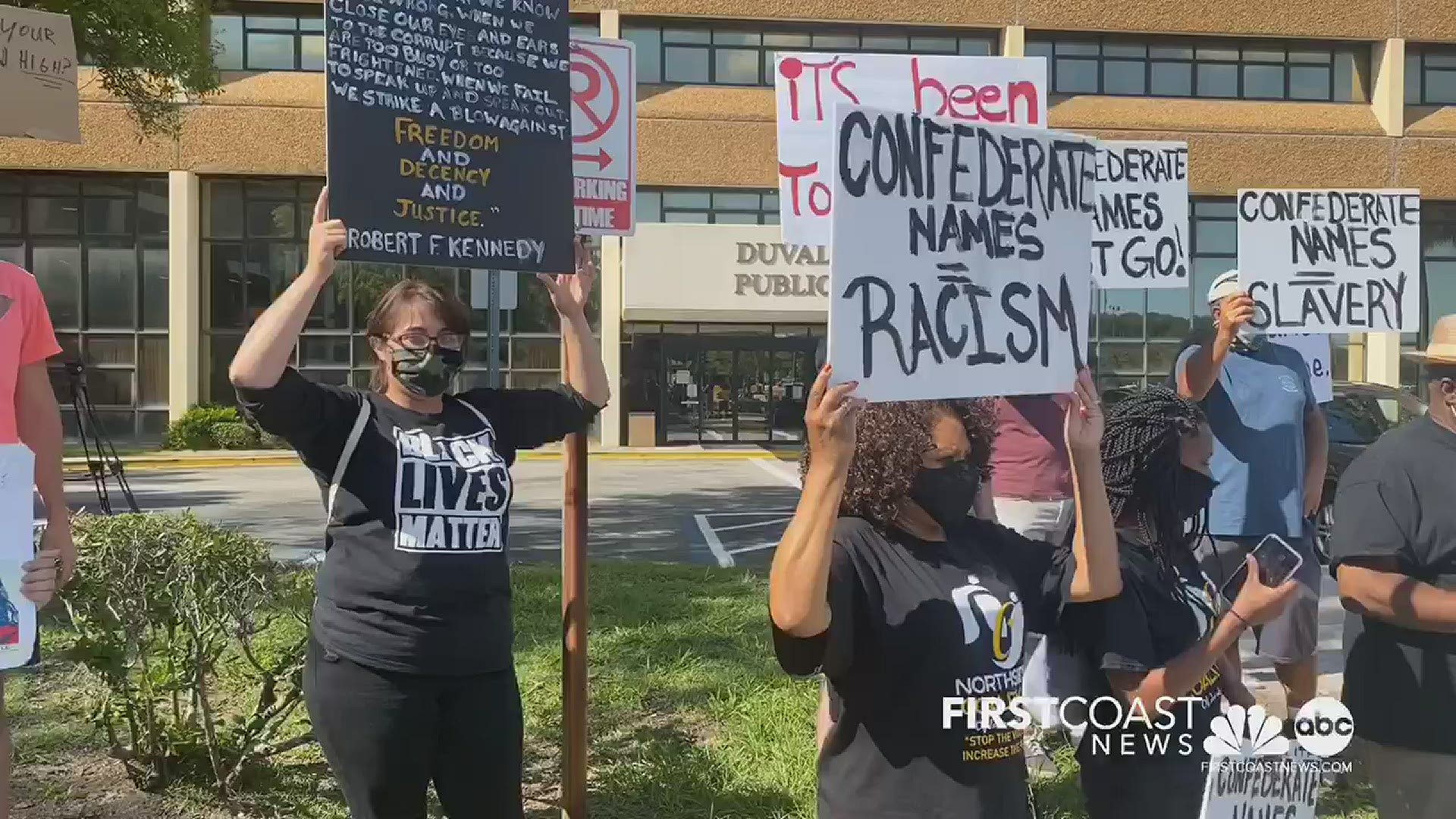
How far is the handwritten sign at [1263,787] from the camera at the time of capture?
104 inches

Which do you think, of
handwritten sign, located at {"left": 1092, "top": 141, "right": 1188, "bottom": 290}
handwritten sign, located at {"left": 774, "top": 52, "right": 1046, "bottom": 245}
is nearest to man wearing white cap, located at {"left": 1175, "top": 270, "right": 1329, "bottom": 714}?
handwritten sign, located at {"left": 1092, "top": 141, "right": 1188, "bottom": 290}

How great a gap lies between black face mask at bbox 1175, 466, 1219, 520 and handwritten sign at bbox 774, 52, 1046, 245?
1.93 m

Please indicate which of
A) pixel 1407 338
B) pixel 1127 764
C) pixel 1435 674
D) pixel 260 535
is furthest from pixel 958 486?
pixel 1407 338

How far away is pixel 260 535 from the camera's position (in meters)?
12.0

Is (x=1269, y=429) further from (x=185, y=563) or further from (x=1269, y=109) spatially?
(x=1269, y=109)

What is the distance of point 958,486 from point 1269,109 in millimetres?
27833

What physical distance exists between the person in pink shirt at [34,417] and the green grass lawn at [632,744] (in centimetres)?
155

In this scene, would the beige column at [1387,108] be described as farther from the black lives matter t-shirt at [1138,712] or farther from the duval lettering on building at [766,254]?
the black lives matter t-shirt at [1138,712]

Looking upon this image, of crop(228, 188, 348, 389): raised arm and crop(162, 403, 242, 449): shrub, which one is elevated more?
crop(228, 188, 348, 389): raised arm

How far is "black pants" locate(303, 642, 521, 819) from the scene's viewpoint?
278 centimetres

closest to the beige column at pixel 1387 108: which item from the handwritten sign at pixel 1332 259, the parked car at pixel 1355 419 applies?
the parked car at pixel 1355 419

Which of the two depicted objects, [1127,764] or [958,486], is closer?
[958,486]

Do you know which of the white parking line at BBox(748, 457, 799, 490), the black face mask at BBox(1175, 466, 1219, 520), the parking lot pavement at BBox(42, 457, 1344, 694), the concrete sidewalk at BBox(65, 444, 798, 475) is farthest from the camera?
the concrete sidewalk at BBox(65, 444, 798, 475)

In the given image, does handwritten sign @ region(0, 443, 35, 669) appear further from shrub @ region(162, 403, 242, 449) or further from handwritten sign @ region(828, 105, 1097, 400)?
shrub @ region(162, 403, 242, 449)
